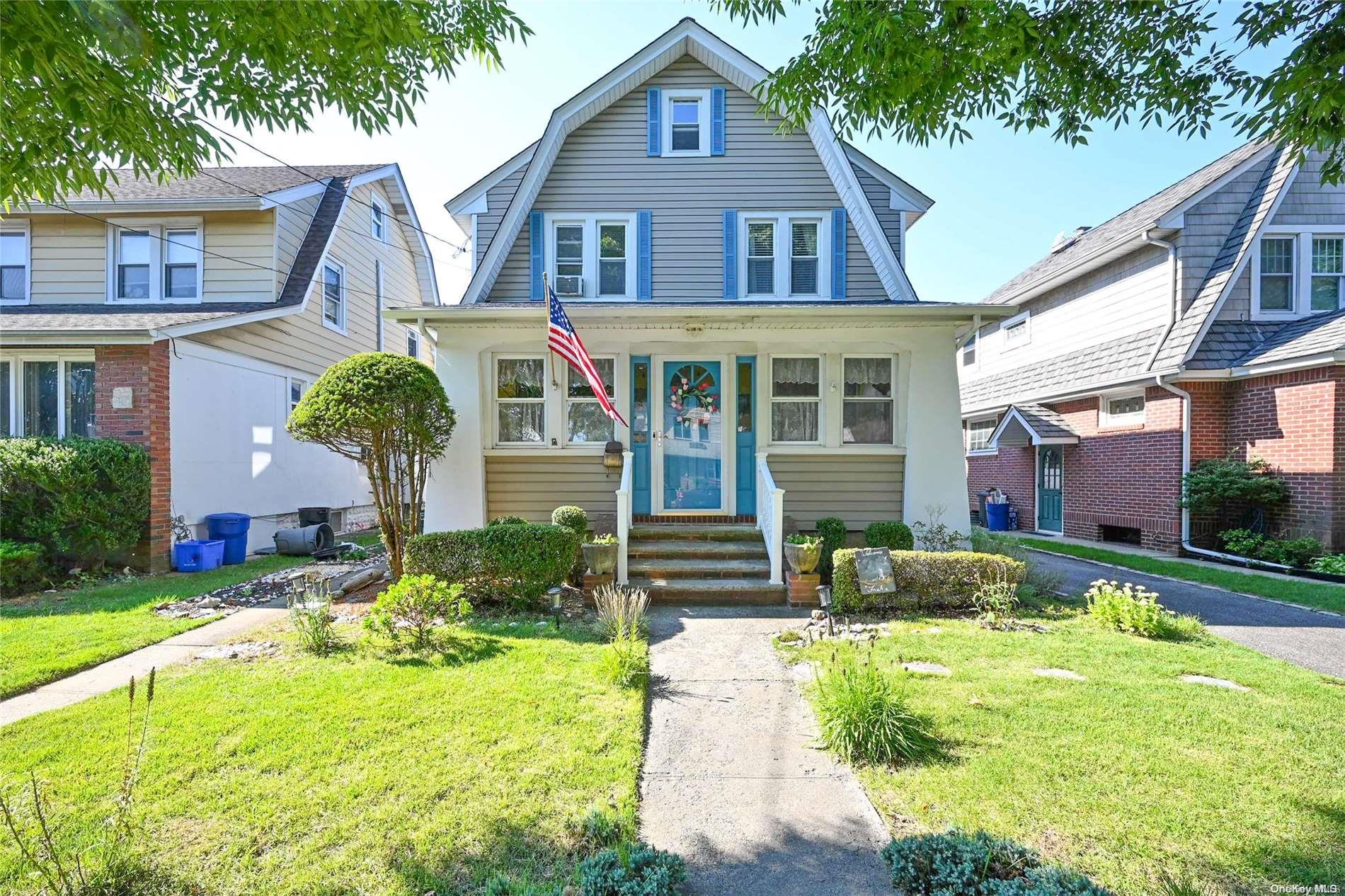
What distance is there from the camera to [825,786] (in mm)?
3336

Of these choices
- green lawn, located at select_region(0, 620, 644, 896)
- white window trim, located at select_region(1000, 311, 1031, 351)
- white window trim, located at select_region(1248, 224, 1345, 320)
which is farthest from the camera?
white window trim, located at select_region(1000, 311, 1031, 351)

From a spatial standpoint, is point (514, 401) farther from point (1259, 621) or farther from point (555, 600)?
point (1259, 621)

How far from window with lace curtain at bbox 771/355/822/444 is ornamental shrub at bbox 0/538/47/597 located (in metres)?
10.4

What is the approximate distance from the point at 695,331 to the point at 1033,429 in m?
9.69

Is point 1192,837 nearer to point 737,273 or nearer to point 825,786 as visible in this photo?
point 825,786

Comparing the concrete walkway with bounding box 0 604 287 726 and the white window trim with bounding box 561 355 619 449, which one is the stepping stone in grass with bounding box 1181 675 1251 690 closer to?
the white window trim with bounding box 561 355 619 449

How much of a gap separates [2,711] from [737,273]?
938 centimetres

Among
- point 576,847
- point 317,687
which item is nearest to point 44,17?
point 317,687

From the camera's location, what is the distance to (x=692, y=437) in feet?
29.8

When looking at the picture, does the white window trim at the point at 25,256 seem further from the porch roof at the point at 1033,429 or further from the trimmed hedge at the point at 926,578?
the porch roof at the point at 1033,429

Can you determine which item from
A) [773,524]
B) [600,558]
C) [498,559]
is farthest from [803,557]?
[498,559]

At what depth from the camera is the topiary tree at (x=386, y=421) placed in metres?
6.71

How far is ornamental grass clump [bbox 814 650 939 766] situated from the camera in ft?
11.6

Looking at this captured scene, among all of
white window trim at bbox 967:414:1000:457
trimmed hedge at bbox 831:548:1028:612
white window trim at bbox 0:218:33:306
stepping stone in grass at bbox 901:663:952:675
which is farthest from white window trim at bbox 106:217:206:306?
white window trim at bbox 967:414:1000:457
